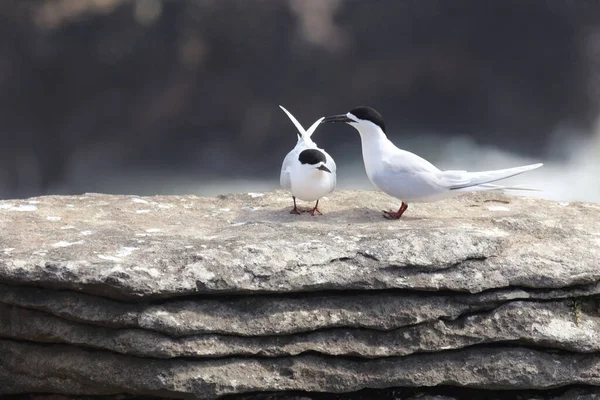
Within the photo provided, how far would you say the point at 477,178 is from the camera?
5062 millimetres

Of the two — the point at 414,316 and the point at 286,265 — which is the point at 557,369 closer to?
the point at 414,316

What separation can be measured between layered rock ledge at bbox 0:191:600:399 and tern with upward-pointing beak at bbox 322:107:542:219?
0.40 m

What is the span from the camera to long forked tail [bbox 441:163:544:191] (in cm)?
503

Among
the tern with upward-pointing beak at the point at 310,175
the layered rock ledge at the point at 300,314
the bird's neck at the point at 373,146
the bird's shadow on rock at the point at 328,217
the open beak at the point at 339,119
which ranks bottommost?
the layered rock ledge at the point at 300,314

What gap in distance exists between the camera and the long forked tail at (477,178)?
5031mm

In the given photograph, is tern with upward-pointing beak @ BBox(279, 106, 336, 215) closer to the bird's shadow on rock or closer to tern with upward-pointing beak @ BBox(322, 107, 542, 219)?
the bird's shadow on rock

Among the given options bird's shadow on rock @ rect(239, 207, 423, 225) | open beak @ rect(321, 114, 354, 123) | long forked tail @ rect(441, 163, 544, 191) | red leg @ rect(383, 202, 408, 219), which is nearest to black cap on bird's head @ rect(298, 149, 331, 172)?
open beak @ rect(321, 114, 354, 123)

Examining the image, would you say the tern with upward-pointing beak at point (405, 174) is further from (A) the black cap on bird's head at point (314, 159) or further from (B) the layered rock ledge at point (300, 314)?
(B) the layered rock ledge at point (300, 314)

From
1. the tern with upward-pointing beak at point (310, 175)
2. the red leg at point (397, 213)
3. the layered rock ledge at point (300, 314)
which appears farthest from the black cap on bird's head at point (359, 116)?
the layered rock ledge at point (300, 314)

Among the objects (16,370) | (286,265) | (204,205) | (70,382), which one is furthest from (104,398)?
(204,205)

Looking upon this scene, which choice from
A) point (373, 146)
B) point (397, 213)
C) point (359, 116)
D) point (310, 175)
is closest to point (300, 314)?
point (310, 175)

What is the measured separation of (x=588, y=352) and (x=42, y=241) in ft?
9.81

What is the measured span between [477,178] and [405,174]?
42cm

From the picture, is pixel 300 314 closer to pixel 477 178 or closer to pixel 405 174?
pixel 405 174
